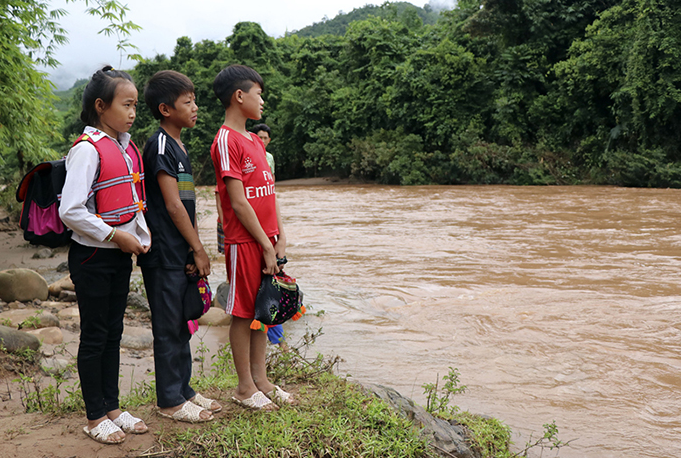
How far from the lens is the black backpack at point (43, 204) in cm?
259

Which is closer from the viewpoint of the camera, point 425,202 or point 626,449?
point 626,449

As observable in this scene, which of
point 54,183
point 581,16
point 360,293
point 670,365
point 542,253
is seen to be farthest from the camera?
point 581,16

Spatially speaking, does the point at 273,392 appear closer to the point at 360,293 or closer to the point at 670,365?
the point at 670,365

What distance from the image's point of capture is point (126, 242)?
8.44 feet

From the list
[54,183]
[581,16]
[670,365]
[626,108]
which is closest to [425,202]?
[626,108]

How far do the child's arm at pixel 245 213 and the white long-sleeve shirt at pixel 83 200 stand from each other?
51 centimetres

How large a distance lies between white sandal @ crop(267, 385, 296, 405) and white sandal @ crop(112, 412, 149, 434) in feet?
2.11

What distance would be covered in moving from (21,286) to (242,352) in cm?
488

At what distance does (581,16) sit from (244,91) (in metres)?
22.9

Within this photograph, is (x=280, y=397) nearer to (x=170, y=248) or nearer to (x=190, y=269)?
(x=190, y=269)

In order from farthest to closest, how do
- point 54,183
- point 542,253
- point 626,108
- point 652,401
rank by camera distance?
point 626,108 < point 542,253 < point 652,401 < point 54,183

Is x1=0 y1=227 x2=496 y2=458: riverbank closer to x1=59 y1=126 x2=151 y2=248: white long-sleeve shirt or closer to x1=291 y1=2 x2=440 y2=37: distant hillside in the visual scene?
x1=59 y1=126 x2=151 y2=248: white long-sleeve shirt

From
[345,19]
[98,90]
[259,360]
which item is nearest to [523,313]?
[259,360]

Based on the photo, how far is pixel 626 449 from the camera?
12.2 ft
